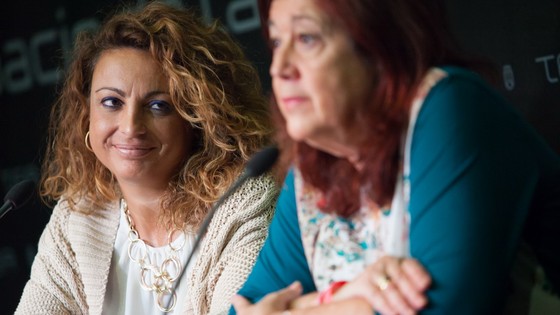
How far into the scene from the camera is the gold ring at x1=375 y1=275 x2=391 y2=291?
155cm

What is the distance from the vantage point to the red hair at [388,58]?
5.16 feet

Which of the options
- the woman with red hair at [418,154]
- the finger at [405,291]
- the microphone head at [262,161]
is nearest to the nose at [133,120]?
the microphone head at [262,161]

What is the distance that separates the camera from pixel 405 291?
1526 mm

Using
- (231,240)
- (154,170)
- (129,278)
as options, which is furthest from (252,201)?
(129,278)

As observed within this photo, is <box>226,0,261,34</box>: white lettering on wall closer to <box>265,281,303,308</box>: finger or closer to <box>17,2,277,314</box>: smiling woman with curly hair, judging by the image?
<box>17,2,277,314</box>: smiling woman with curly hair

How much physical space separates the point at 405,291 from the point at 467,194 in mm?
182

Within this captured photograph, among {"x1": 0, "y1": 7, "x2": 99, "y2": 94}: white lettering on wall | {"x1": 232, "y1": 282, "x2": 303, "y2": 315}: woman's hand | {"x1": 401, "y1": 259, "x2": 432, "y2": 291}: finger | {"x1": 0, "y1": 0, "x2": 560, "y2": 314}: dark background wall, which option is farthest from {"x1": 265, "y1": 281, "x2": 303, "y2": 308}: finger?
{"x1": 0, "y1": 7, "x2": 99, "y2": 94}: white lettering on wall

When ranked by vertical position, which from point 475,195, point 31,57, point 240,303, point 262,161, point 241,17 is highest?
point 31,57

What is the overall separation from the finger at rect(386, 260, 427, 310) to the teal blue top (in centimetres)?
2

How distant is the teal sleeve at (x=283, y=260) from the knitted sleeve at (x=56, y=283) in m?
0.99

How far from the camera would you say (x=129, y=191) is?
9.27ft

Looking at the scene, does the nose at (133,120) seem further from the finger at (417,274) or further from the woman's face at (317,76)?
the finger at (417,274)

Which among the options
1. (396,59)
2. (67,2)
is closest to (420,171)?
(396,59)

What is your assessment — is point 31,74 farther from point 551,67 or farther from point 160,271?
point 551,67
